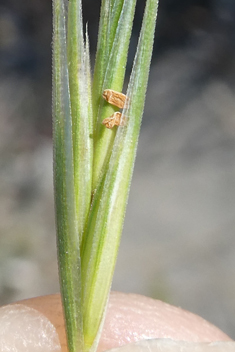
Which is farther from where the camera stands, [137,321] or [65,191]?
[137,321]

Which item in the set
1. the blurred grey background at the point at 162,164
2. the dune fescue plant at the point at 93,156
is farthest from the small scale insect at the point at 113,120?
the blurred grey background at the point at 162,164

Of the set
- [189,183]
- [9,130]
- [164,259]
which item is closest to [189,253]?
[164,259]

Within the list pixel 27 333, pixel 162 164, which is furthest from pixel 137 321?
pixel 162 164

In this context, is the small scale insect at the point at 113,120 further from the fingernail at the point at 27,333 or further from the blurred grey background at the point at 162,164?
the blurred grey background at the point at 162,164

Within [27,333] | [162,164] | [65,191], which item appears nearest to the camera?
[65,191]

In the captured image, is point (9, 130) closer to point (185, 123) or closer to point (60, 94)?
point (185, 123)

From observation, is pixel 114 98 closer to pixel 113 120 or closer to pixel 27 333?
pixel 113 120
